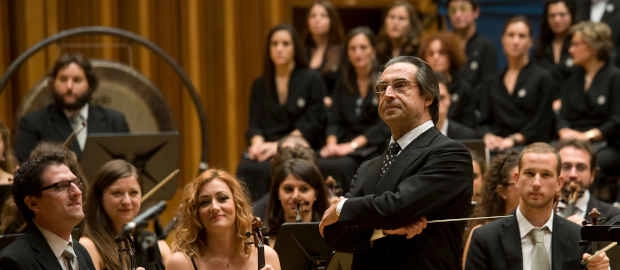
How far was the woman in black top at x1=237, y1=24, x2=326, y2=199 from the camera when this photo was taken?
6.43 metres

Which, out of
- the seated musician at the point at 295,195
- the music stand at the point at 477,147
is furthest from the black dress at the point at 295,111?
the seated musician at the point at 295,195

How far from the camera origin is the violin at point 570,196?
4457mm

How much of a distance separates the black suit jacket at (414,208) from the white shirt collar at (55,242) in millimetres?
795

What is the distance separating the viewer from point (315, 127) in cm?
645

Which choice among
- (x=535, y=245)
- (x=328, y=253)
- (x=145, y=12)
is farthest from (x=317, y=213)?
(x=145, y=12)

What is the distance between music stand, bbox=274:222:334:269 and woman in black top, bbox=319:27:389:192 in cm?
241

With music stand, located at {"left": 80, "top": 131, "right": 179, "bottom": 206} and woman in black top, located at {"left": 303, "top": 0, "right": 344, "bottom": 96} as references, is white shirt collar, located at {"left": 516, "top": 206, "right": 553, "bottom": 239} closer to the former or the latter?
music stand, located at {"left": 80, "top": 131, "right": 179, "bottom": 206}

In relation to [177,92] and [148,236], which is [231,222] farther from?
[177,92]

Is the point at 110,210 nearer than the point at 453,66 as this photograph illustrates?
Yes

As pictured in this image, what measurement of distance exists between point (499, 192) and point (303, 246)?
1157 millimetres

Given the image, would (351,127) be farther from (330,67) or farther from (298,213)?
(298,213)

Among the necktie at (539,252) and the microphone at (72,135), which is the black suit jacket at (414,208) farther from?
the microphone at (72,135)

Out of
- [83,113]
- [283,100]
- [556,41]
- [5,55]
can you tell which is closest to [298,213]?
[83,113]

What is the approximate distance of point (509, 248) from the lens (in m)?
3.51
